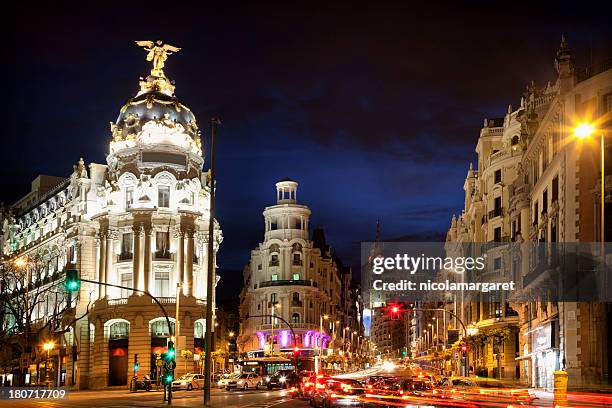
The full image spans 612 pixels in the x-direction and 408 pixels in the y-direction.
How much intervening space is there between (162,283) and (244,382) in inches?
691

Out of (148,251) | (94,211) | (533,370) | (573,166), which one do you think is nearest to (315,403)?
(573,166)

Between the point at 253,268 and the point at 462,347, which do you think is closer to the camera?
the point at 462,347

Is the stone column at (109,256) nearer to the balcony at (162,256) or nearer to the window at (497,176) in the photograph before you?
the balcony at (162,256)

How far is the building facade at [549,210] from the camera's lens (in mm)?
41906

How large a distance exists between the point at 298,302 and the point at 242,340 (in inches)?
622

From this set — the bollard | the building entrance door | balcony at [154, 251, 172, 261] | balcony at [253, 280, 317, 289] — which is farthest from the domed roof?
the bollard

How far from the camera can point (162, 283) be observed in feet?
279

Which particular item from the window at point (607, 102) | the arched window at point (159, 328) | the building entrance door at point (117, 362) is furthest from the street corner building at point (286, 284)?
the window at point (607, 102)

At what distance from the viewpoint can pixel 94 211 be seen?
8975 cm

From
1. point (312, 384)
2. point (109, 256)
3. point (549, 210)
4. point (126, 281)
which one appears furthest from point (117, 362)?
point (549, 210)

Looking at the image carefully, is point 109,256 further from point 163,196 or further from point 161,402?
point 161,402

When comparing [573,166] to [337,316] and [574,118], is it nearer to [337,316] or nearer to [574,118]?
[574,118]

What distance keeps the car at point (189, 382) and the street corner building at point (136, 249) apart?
713 cm

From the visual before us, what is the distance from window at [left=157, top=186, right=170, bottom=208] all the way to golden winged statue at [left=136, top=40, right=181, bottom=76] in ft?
42.3
